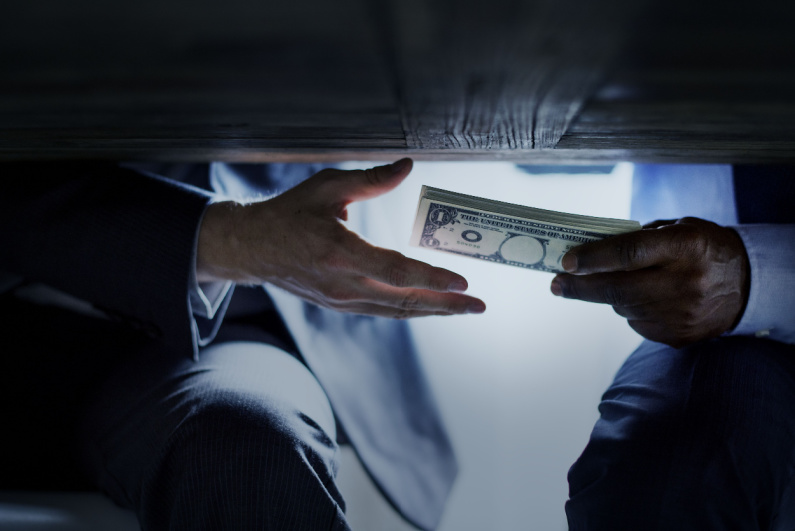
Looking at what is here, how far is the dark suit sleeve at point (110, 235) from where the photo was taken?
0.89 meters

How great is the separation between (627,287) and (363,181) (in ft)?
1.34

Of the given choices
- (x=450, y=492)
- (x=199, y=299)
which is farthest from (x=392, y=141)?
(x=450, y=492)

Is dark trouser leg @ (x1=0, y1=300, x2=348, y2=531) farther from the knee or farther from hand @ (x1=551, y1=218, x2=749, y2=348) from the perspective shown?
hand @ (x1=551, y1=218, x2=749, y2=348)

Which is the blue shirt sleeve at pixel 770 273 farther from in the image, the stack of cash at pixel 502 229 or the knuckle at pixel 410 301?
the knuckle at pixel 410 301

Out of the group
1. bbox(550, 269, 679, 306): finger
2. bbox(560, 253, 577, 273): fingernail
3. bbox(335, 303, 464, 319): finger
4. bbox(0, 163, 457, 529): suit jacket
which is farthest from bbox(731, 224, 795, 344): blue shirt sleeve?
bbox(0, 163, 457, 529): suit jacket

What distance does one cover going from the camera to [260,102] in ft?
1.82

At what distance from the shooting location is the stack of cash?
79cm

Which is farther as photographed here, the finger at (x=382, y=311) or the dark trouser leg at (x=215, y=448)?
the finger at (x=382, y=311)

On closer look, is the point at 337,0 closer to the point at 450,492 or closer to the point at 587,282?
the point at 587,282

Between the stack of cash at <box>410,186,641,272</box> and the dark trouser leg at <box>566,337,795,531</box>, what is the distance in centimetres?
24

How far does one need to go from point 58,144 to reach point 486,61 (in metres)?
0.63

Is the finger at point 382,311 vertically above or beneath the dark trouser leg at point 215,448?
above

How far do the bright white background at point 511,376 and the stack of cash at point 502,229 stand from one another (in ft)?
1.15

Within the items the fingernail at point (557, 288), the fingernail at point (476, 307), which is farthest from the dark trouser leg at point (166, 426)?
the fingernail at point (557, 288)
